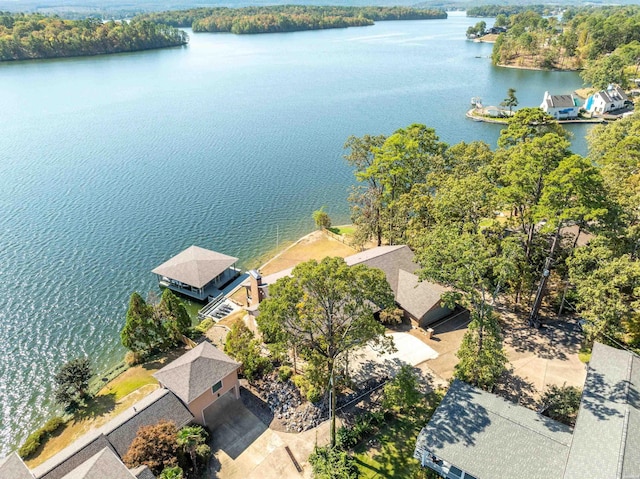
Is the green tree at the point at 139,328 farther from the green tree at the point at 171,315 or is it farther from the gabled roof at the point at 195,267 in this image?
the gabled roof at the point at 195,267

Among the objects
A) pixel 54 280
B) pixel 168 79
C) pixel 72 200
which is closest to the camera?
pixel 54 280

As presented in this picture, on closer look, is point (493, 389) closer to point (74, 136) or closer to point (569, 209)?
point (569, 209)

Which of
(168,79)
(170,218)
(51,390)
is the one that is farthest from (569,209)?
(168,79)

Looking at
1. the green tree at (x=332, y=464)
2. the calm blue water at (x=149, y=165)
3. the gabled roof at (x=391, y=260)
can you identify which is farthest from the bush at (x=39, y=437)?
the gabled roof at (x=391, y=260)

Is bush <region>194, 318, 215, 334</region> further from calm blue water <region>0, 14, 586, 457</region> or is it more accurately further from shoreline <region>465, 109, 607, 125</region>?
shoreline <region>465, 109, 607, 125</region>

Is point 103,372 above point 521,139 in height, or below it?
below
